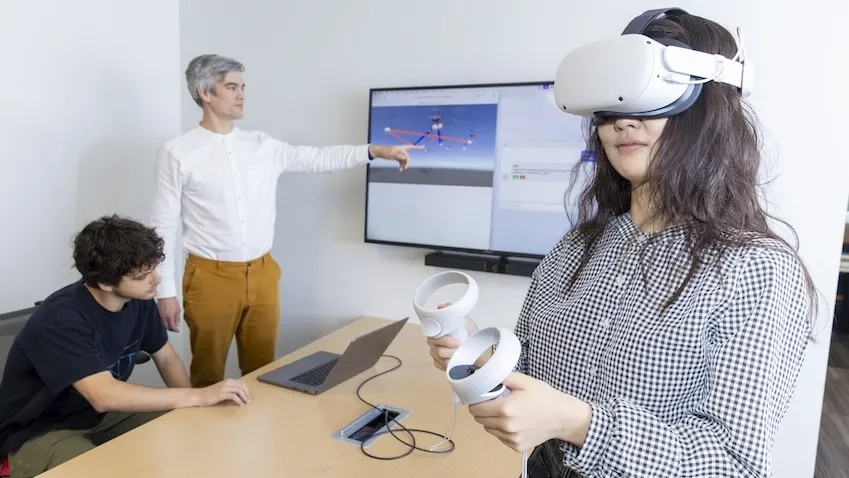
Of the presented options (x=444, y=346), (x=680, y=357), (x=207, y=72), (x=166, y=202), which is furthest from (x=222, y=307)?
(x=680, y=357)

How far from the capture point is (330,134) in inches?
112

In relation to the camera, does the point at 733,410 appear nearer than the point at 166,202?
Yes

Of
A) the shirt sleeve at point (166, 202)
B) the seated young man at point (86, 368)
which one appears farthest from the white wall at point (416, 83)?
the seated young man at point (86, 368)

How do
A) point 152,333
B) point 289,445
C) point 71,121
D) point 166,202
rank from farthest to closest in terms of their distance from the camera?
point 71,121, point 166,202, point 152,333, point 289,445

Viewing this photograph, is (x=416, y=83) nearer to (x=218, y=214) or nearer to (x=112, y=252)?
(x=218, y=214)

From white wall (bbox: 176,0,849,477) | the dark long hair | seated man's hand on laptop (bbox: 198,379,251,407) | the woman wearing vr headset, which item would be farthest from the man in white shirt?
the dark long hair


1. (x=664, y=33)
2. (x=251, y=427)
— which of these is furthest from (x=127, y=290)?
(x=664, y=33)

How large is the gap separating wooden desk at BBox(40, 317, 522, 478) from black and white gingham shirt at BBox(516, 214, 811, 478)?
0.53 metres

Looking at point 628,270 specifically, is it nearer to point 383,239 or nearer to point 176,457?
point 176,457

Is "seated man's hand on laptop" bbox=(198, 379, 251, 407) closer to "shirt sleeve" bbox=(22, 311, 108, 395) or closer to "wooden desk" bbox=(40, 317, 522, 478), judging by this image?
"wooden desk" bbox=(40, 317, 522, 478)

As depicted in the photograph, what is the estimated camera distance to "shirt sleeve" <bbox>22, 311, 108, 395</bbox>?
1663 mm

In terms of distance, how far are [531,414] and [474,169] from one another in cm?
180

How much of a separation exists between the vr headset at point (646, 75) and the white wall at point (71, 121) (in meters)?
2.46

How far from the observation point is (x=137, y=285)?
5.94 ft
